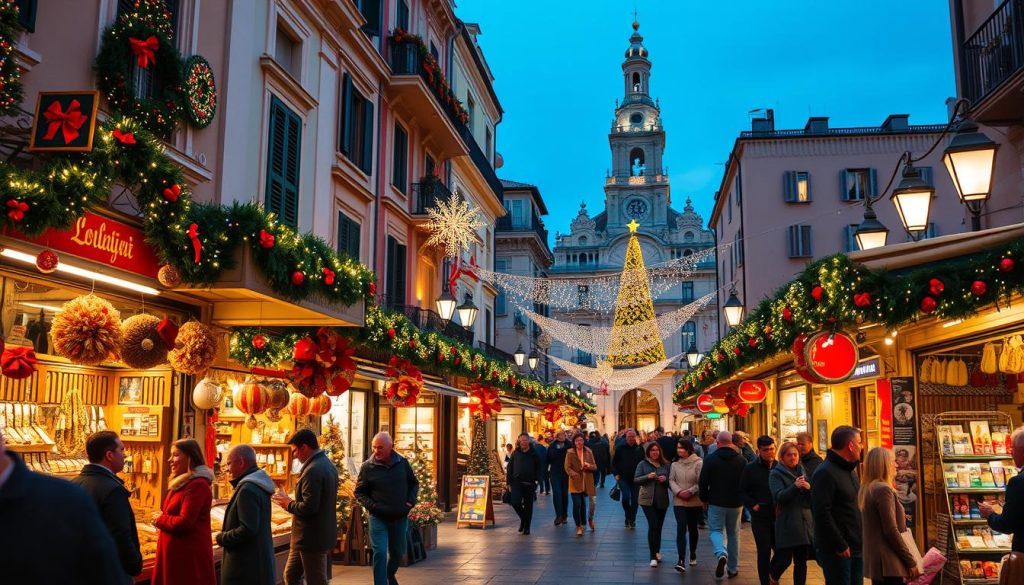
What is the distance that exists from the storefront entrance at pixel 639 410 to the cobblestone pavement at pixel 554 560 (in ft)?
165

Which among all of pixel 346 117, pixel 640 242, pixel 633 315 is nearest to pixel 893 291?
pixel 346 117

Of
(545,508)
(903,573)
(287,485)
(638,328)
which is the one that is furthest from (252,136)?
(638,328)

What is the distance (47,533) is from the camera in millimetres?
2602

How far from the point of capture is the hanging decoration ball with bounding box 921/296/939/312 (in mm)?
7594

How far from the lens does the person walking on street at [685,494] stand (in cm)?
1175

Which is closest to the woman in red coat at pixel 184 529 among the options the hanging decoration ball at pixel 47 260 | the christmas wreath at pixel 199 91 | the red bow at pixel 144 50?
the hanging decoration ball at pixel 47 260

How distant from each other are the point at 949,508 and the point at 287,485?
27.2 ft

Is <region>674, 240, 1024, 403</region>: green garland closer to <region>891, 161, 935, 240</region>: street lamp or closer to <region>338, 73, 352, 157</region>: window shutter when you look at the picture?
<region>891, 161, 935, 240</region>: street lamp

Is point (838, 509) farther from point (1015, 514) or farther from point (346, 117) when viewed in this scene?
point (346, 117)

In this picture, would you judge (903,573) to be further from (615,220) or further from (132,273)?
(615,220)

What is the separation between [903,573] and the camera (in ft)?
21.5

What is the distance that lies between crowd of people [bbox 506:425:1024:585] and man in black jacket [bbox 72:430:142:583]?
17.2 feet

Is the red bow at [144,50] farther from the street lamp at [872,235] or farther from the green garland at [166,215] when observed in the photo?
the street lamp at [872,235]

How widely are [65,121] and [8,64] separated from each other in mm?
1102
